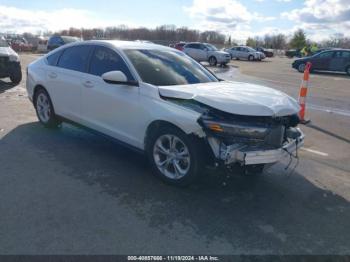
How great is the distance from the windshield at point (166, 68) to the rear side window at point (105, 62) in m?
0.14

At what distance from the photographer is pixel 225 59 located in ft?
89.3

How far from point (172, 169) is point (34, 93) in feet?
12.0

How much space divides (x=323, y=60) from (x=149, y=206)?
21926 mm

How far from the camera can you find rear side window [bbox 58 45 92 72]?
18.7ft

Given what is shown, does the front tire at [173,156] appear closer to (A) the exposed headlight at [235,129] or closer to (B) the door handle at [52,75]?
(A) the exposed headlight at [235,129]

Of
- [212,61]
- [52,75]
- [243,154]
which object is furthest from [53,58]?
[212,61]

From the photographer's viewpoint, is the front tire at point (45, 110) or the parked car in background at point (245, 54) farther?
the parked car in background at point (245, 54)

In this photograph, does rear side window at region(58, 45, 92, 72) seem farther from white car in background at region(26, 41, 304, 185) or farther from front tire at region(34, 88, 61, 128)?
front tire at region(34, 88, 61, 128)

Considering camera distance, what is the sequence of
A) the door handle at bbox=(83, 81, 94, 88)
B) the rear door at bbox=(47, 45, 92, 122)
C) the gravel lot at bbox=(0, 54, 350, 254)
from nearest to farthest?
the gravel lot at bbox=(0, 54, 350, 254) < the door handle at bbox=(83, 81, 94, 88) < the rear door at bbox=(47, 45, 92, 122)

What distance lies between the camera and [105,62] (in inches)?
209

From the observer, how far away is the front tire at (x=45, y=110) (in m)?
6.48

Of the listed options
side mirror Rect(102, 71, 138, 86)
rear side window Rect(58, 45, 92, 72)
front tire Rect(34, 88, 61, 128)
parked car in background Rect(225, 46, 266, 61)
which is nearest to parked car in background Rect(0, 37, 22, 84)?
front tire Rect(34, 88, 61, 128)

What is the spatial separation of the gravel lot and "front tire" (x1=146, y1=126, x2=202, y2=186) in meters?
0.15

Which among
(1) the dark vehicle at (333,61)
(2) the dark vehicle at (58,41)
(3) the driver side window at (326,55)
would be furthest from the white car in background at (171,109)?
(2) the dark vehicle at (58,41)
